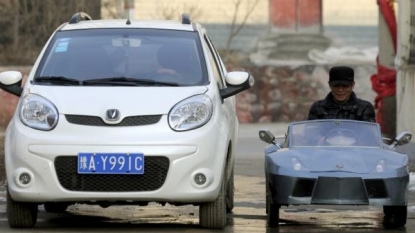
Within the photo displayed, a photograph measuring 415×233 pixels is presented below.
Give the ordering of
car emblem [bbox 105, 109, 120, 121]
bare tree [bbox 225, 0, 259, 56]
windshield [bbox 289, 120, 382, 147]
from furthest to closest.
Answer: bare tree [bbox 225, 0, 259, 56], windshield [bbox 289, 120, 382, 147], car emblem [bbox 105, 109, 120, 121]

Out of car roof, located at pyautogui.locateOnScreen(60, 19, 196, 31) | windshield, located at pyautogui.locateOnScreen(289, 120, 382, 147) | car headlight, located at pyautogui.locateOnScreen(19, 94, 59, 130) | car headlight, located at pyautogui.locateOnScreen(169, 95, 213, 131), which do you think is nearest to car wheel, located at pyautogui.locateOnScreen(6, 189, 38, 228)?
car headlight, located at pyautogui.locateOnScreen(19, 94, 59, 130)

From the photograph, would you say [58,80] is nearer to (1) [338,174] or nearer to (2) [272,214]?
(2) [272,214]

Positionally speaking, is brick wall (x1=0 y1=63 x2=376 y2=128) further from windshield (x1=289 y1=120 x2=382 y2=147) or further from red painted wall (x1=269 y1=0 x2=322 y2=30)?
windshield (x1=289 y1=120 x2=382 y2=147)

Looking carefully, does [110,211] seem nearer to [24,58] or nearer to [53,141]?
[53,141]

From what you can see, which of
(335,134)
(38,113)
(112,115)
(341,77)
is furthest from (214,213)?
(341,77)

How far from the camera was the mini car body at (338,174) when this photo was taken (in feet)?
33.2

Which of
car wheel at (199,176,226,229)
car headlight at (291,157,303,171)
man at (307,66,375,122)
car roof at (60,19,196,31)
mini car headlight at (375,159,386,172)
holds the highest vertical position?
car roof at (60,19,196,31)

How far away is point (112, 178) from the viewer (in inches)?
387

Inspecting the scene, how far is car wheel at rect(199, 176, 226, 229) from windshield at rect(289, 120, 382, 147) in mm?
903

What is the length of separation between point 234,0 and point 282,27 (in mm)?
1218

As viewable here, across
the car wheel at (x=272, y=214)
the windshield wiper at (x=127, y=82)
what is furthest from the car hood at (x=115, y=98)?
the car wheel at (x=272, y=214)

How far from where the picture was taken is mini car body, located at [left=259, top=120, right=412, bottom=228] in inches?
398

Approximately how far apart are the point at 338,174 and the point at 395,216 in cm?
81

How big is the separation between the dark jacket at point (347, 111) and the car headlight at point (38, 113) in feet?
8.37
